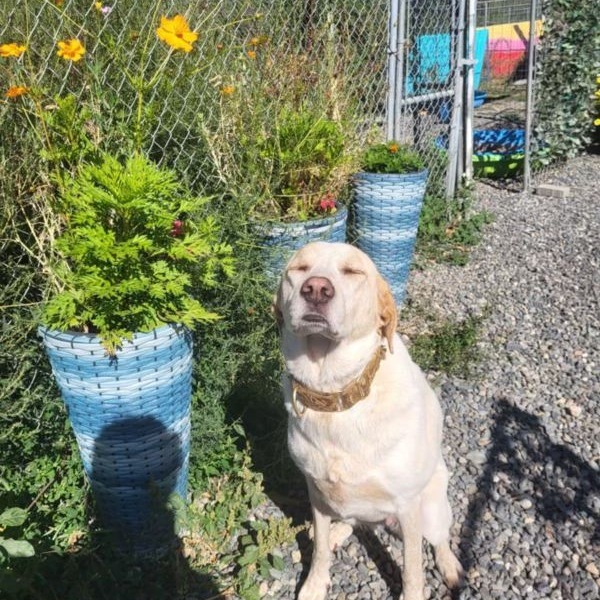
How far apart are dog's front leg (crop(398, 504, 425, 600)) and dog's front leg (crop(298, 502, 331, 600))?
0.31 metres

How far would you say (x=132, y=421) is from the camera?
7.44 ft

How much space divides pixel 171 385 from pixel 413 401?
911 millimetres

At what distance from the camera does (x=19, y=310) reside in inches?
93.7

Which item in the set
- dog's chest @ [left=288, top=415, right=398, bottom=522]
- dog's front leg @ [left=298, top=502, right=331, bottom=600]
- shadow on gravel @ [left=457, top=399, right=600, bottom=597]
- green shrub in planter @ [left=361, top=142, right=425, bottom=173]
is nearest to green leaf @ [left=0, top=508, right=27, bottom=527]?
dog's chest @ [left=288, top=415, right=398, bottom=522]

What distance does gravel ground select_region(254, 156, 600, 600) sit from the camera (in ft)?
8.18

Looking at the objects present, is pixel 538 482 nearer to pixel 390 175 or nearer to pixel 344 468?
pixel 344 468

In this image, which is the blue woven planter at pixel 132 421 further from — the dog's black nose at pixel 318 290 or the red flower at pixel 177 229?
the dog's black nose at pixel 318 290

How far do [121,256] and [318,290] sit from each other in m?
0.67

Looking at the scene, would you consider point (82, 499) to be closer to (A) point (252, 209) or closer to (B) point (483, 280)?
(A) point (252, 209)

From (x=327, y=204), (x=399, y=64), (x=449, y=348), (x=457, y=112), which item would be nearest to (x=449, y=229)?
(x=457, y=112)

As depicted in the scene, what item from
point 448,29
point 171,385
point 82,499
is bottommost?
point 82,499

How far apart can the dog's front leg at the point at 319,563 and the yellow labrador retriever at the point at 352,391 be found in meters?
0.19

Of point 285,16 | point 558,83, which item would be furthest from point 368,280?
point 558,83

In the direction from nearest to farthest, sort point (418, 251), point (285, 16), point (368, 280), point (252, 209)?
point (368, 280) → point (252, 209) → point (285, 16) → point (418, 251)
